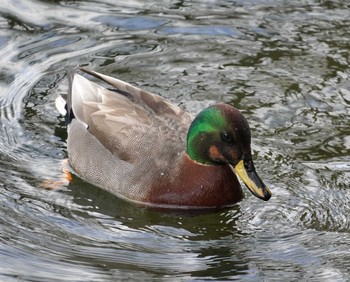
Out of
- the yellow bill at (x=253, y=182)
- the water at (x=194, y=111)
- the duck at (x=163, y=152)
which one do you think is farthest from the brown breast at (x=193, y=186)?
the yellow bill at (x=253, y=182)

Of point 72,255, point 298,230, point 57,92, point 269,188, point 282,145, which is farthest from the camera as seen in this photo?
point 57,92

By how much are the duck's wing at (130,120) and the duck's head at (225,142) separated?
0.24 m

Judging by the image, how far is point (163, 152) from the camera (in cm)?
835

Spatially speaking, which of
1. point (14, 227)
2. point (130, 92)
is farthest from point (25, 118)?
point (14, 227)

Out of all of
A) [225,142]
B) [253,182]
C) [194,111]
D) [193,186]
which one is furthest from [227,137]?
[194,111]

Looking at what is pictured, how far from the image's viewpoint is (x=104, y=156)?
344 inches

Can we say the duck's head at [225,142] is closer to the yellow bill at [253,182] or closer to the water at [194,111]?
the yellow bill at [253,182]

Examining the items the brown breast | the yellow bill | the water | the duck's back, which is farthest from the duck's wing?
the yellow bill

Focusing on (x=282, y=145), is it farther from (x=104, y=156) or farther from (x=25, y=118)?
(x=25, y=118)

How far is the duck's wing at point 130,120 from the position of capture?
27.7 ft

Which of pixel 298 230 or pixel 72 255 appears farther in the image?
pixel 298 230

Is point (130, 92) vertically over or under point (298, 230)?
over

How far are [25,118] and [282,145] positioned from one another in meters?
2.35

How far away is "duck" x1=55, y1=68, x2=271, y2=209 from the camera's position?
7977 millimetres
